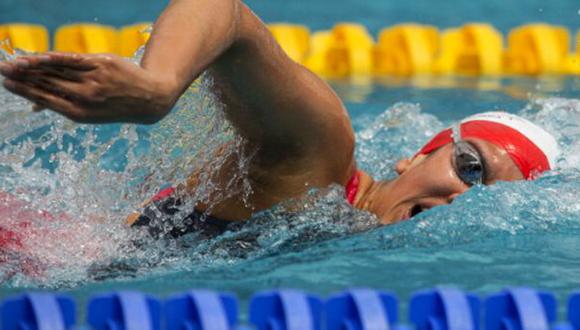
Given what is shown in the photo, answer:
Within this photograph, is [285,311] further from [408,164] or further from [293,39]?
[293,39]

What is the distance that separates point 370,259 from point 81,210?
73 cm

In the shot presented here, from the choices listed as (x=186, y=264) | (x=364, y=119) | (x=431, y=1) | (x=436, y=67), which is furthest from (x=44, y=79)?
(x=431, y=1)

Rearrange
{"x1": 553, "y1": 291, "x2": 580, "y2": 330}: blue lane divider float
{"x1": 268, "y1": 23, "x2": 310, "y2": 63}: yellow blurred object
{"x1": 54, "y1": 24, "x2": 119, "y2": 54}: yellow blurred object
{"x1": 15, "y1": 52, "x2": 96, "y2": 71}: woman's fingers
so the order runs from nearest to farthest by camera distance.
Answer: {"x1": 15, "y1": 52, "x2": 96, "y2": 71}: woman's fingers, {"x1": 553, "y1": 291, "x2": 580, "y2": 330}: blue lane divider float, {"x1": 54, "y1": 24, "x2": 119, "y2": 54}: yellow blurred object, {"x1": 268, "y1": 23, "x2": 310, "y2": 63}: yellow blurred object

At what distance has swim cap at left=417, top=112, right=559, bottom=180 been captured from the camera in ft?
7.72

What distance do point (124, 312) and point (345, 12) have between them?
6.56 meters

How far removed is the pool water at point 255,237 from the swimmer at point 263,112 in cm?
5

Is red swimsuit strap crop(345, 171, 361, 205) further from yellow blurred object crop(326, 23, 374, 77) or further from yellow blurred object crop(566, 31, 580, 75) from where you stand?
yellow blurred object crop(566, 31, 580, 75)

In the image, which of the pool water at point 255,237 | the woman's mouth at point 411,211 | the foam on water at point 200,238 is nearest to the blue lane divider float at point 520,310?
the pool water at point 255,237

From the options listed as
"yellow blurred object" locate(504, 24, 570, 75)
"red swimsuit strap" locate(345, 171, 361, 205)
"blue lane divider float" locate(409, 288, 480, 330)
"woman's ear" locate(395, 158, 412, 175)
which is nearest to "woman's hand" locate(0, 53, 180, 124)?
"blue lane divider float" locate(409, 288, 480, 330)

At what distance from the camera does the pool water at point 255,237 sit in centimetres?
205

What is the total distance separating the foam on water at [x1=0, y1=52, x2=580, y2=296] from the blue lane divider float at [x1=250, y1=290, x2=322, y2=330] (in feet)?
1.67

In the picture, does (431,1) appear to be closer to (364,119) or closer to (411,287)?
(364,119)

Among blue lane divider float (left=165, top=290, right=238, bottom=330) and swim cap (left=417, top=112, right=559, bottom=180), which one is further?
swim cap (left=417, top=112, right=559, bottom=180)

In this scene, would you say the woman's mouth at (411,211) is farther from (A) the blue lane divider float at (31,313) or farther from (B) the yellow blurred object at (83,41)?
(B) the yellow blurred object at (83,41)
